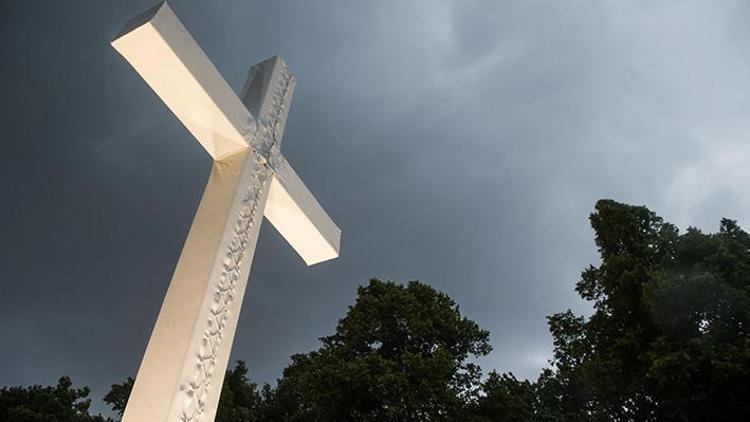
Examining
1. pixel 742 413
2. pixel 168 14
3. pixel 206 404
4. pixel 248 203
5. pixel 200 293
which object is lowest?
pixel 206 404

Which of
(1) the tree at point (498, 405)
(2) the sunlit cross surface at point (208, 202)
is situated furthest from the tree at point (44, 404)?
(2) the sunlit cross surface at point (208, 202)

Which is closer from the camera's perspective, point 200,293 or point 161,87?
point 200,293

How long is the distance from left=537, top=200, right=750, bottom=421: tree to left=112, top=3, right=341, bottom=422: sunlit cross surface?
1038 centimetres

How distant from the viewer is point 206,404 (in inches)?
72.1

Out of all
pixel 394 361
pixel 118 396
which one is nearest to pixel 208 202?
pixel 394 361

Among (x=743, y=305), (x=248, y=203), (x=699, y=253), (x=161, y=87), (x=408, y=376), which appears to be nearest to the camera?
(x=161, y=87)

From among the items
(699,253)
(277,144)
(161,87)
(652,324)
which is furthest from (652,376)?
(161,87)

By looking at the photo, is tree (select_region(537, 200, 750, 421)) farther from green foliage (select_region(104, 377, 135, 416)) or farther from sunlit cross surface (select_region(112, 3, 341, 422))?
green foliage (select_region(104, 377, 135, 416))

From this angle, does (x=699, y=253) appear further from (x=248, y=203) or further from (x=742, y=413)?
(x=248, y=203)

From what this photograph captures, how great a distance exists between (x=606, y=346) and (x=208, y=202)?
1253 cm

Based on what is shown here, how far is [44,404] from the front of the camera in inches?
872

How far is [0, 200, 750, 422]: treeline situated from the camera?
9.95 meters

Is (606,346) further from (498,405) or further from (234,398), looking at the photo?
(234,398)

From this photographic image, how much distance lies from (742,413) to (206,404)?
12672mm
